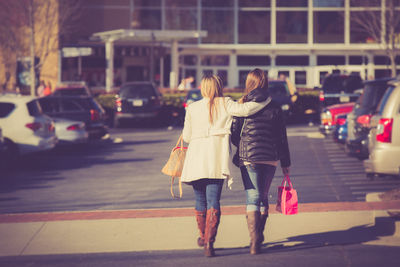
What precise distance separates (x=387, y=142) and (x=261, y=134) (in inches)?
174

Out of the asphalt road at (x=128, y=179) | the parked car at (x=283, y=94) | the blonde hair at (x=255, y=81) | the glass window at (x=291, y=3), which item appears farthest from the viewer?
the glass window at (x=291, y=3)

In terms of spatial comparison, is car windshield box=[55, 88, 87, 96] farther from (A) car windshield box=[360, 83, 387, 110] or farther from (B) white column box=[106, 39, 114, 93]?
(A) car windshield box=[360, 83, 387, 110]

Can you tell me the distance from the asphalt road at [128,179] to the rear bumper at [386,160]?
0.54 meters

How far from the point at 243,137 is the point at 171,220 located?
2227 mm

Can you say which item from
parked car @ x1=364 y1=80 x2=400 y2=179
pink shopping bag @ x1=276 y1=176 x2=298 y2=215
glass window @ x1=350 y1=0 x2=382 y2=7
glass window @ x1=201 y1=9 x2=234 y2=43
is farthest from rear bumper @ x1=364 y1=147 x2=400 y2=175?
glass window @ x1=201 y1=9 x2=234 y2=43

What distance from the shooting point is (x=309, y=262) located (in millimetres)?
7527

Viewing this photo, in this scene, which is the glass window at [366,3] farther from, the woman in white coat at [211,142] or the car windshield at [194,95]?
the woman in white coat at [211,142]

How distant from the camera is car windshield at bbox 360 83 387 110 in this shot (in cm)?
1491

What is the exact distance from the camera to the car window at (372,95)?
14906mm

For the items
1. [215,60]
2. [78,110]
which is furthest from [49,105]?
[215,60]

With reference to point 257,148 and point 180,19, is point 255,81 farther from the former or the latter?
point 180,19

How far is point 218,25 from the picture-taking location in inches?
2072

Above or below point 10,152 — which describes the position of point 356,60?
above

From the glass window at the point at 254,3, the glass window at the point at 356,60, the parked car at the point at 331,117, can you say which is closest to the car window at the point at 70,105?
the parked car at the point at 331,117
